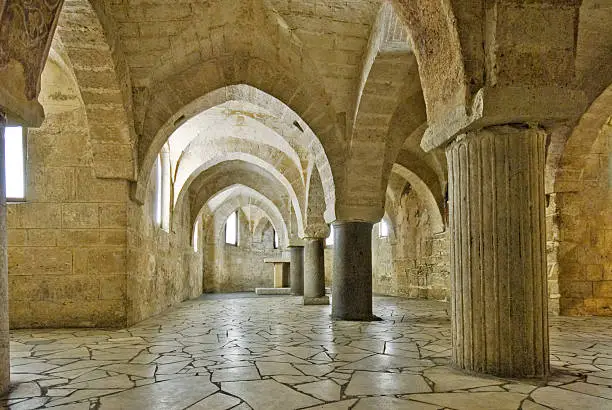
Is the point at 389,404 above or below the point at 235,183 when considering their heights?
below

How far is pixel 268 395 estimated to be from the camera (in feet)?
10.4

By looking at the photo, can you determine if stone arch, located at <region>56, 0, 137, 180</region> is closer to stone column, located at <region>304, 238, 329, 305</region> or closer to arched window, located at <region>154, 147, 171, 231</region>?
arched window, located at <region>154, 147, 171, 231</region>

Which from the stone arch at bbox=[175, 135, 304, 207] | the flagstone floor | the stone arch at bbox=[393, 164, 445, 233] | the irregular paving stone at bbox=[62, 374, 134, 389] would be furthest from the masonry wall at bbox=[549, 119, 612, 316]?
the irregular paving stone at bbox=[62, 374, 134, 389]

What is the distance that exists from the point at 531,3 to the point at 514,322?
215 centimetres

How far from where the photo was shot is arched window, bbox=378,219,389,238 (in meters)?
16.2

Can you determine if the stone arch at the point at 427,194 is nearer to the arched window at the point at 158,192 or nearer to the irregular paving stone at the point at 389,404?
the arched window at the point at 158,192

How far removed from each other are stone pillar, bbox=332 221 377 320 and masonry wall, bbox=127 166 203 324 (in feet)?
9.54

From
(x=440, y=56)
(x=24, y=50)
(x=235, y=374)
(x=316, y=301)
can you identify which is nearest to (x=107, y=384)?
(x=235, y=374)

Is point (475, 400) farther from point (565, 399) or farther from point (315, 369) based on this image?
point (315, 369)

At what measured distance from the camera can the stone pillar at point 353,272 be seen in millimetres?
7520

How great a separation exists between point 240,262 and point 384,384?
2103cm

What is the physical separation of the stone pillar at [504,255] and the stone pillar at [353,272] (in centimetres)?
384

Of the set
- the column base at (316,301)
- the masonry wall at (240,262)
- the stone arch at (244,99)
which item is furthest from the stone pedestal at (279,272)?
the stone arch at (244,99)

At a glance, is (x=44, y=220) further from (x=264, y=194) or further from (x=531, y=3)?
(x=264, y=194)
